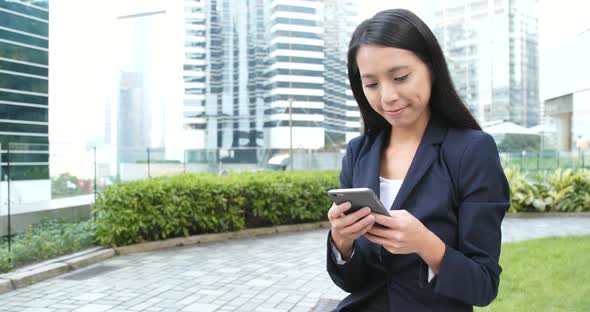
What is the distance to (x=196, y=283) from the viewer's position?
4457 millimetres

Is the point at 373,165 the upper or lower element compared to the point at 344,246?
upper

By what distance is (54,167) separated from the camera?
5949mm

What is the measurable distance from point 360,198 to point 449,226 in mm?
268

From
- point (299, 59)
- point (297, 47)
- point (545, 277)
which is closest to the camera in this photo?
point (545, 277)

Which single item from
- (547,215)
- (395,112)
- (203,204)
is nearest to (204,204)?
(203,204)

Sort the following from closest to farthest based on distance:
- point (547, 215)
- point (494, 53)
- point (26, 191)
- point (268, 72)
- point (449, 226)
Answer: point (449, 226)
point (26, 191)
point (547, 215)
point (494, 53)
point (268, 72)

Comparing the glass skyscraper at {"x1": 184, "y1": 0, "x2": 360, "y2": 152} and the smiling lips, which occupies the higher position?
the glass skyscraper at {"x1": 184, "y1": 0, "x2": 360, "y2": 152}

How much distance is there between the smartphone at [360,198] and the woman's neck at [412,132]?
0.36 meters

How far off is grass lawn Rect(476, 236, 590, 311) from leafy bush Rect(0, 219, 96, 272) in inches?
167

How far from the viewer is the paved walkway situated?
382cm

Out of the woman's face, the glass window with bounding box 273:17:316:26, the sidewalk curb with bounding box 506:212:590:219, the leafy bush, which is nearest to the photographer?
the woman's face

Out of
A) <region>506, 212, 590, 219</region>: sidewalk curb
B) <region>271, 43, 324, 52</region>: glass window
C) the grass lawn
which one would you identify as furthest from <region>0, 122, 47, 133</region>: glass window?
<region>271, 43, 324, 52</region>: glass window

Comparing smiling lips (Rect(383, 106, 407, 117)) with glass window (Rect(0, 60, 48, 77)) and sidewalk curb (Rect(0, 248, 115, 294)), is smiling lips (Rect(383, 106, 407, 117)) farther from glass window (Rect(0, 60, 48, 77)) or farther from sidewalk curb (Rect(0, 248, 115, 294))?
glass window (Rect(0, 60, 48, 77))

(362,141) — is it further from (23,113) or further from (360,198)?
(23,113)
